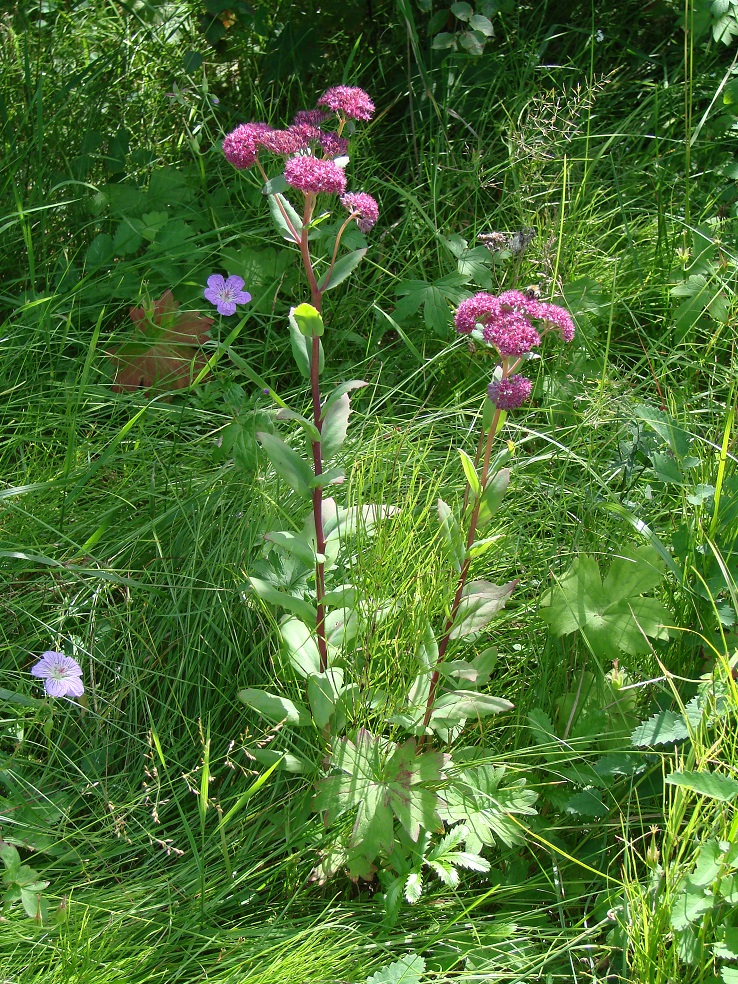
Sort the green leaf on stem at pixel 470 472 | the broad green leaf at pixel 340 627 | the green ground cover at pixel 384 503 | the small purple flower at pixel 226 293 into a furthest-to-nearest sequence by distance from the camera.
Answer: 1. the small purple flower at pixel 226 293
2. the broad green leaf at pixel 340 627
3. the green ground cover at pixel 384 503
4. the green leaf on stem at pixel 470 472

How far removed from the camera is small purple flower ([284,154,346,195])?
1382 millimetres

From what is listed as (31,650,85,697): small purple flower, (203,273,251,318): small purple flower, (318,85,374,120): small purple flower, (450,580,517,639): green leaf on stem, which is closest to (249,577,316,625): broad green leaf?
(450,580,517,639): green leaf on stem

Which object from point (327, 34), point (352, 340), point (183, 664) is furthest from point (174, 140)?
point (183, 664)

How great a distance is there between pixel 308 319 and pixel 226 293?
96cm

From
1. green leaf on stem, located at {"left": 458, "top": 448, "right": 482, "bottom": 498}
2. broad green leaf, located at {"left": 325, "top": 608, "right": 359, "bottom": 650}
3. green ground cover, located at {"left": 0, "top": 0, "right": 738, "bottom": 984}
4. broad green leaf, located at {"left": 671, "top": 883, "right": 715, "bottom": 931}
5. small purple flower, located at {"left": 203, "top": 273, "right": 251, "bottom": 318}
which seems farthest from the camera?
small purple flower, located at {"left": 203, "top": 273, "right": 251, "bottom": 318}

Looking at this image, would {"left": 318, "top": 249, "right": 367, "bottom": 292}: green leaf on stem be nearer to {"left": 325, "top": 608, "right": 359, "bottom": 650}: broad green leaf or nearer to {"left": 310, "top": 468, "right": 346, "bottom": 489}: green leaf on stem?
{"left": 310, "top": 468, "right": 346, "bottom": 489}: green leaf on stem

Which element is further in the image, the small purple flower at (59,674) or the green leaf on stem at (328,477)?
the small purple flower at (59,674)

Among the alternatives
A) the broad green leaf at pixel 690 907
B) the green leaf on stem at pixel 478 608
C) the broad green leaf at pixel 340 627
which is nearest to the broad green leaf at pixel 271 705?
the broad green leaf at pixel 340 627

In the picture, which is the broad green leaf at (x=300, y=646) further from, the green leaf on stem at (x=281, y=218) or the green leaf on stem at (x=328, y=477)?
the green leaf on stem at (x=281, y=218)

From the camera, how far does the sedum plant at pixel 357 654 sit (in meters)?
1.43

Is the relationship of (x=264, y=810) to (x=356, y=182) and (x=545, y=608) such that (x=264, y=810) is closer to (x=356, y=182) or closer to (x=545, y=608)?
(x=545, y=608)

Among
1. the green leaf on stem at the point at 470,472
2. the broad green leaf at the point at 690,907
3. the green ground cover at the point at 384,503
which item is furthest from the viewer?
A: the green ground cover at the point at 384,503

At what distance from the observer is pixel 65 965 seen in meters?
1.27

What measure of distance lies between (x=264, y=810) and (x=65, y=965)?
1.37 ft
